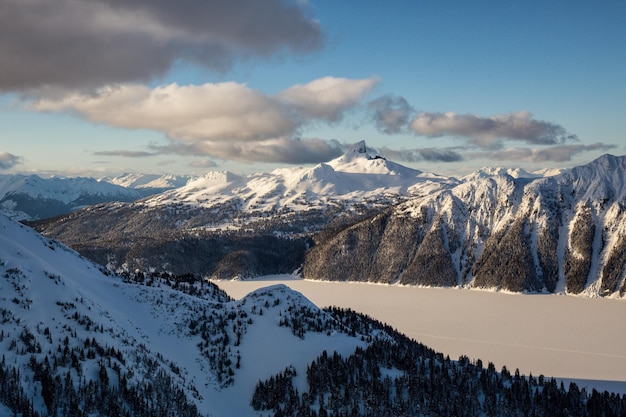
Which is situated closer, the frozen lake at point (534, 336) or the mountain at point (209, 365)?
the mountain at point (209, 365)

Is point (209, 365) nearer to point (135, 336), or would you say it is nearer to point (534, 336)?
point (135, 336)

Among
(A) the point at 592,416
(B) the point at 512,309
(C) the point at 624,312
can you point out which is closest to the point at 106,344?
(A) the point at 592,416

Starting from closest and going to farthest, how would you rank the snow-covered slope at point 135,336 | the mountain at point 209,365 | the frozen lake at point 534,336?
the mountain at point 209,365, the snow-covered slope at point 135,336, the frozen lake at point 534,336

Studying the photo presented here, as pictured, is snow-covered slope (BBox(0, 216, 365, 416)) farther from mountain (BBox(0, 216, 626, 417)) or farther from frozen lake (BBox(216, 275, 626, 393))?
frozen lake (BBox(216, 275, 626, 393))

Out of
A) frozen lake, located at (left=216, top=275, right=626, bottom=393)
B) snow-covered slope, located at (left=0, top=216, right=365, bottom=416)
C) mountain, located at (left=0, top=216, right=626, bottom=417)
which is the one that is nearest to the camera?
mountain, located at (left=0, top=216, right=626, bottom=417)

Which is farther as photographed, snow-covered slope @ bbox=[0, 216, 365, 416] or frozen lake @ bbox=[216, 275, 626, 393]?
frozen lake @ bbox=[216, 275, 626, 393]

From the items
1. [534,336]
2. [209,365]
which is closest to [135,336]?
[209,365]

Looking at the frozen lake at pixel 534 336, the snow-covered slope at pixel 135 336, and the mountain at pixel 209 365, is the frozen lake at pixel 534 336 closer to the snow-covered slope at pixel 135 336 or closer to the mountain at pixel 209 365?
the mountain at pixel 209 365

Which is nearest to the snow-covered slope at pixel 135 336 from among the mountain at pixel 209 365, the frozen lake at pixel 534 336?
the mountain at pixel 209 365

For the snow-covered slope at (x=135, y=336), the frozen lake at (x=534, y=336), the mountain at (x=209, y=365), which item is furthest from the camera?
the frozen lake at (x=534, y=336)

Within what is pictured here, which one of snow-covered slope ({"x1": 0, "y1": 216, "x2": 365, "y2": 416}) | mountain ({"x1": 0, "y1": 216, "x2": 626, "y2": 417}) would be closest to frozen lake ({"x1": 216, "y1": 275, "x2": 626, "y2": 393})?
mountain ({"x1": 0, "y1": 216, "x2": 626, "y2": 417})
